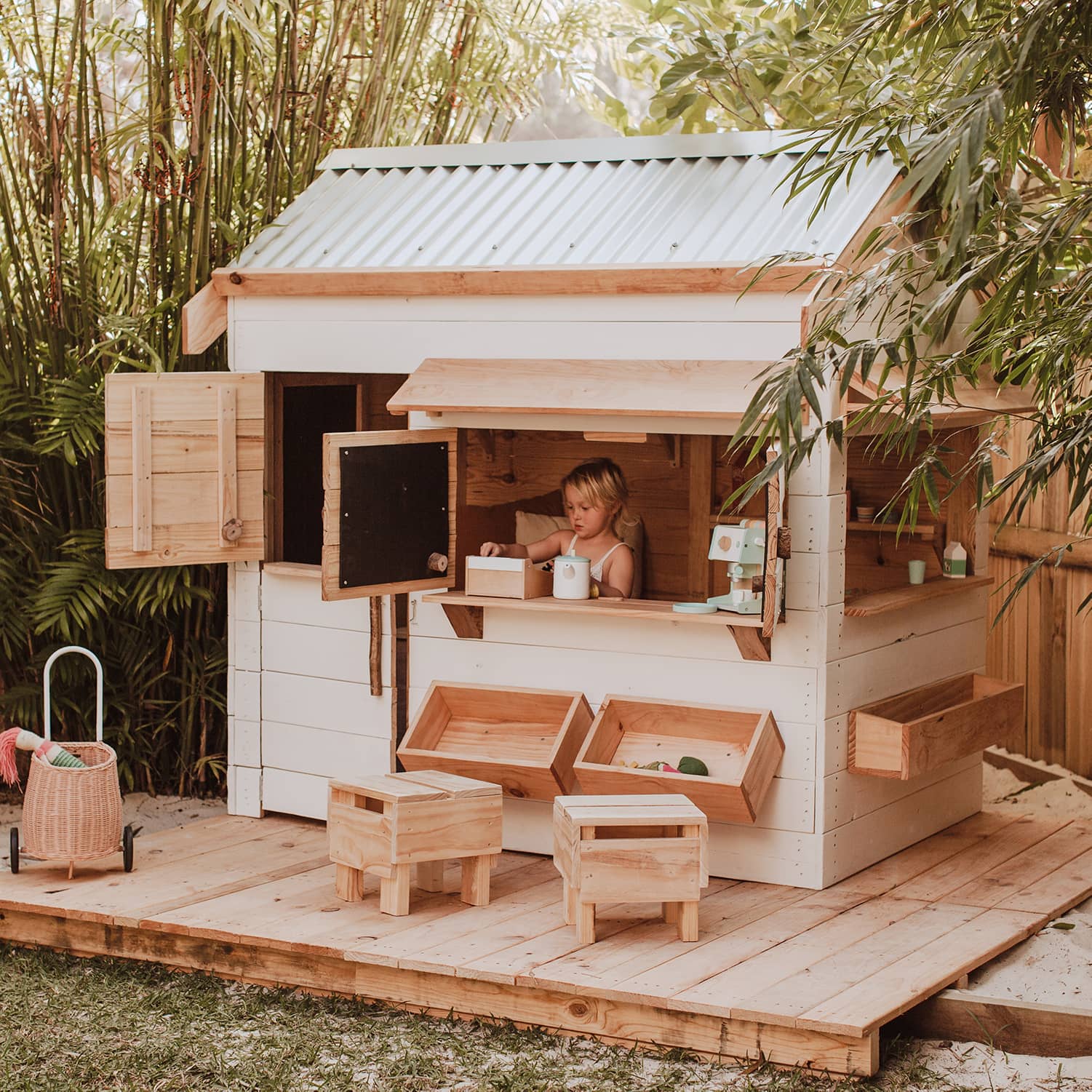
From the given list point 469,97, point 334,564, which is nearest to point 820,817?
point 334,564

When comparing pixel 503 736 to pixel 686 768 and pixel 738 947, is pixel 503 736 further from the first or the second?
pixel 738 947

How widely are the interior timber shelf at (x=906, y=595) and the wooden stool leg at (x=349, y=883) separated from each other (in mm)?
1838

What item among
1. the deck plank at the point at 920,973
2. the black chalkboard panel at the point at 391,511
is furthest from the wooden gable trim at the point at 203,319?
the deck plank at the point at 920,973

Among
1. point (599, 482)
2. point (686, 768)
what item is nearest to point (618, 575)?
point (599, 482)

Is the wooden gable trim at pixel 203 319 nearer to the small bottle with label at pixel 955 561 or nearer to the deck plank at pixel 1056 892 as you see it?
the small bottle with label at pixel 955 561

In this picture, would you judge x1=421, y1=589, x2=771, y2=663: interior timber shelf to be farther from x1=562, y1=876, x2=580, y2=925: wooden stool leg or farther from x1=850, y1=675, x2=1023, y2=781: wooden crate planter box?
x1=562, y1=876, x2=580, y2=925: wooden stool leg

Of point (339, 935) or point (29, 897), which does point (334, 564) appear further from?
point (29, 897)

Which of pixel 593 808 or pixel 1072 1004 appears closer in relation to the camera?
pixel 1072 1004

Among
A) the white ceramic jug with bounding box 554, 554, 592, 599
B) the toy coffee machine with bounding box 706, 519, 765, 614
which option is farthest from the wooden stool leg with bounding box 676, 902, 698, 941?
the white ceramic jug with bounding box 554, 554, 592, 599

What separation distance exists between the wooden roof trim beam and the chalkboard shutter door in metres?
0.56

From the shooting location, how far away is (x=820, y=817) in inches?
195

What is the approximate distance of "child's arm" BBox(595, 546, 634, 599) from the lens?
5.58m

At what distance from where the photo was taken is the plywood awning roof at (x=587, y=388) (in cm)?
474

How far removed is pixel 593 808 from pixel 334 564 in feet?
3.90
